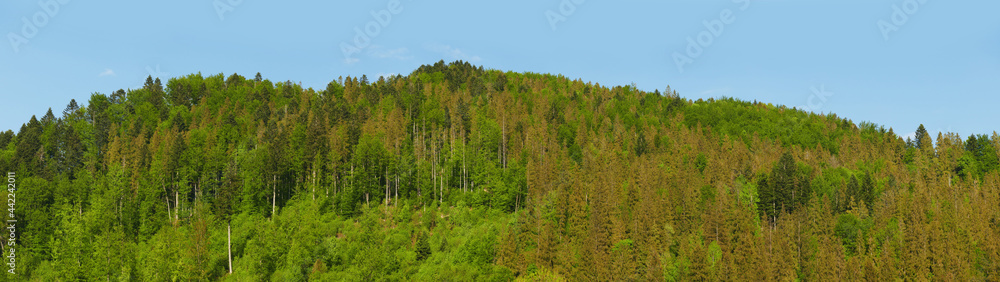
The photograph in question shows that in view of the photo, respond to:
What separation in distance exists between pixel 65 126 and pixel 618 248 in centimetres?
11349

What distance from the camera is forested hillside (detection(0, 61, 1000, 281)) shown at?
69.5 m

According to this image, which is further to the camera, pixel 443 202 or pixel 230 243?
pixel 443 202

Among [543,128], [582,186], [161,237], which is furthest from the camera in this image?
[543,128]

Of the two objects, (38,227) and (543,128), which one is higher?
(543,128)

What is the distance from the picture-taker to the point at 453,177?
318 feet

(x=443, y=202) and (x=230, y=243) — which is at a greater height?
(x=443, y=202)

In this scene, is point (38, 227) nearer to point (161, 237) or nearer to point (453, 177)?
point (161, 237)

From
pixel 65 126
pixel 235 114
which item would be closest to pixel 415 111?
pixel 235 114

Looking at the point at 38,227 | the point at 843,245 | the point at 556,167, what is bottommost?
the point at 843,245

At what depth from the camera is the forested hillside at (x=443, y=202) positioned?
6950cm

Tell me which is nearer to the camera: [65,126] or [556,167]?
[556,167]

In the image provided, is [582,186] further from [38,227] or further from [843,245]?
[38,227]

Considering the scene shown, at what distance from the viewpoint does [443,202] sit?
8900 centimetres

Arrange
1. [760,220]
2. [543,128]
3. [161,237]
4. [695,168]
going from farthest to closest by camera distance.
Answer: [543,128] → [695,168] → [760,220] → [161,237]
